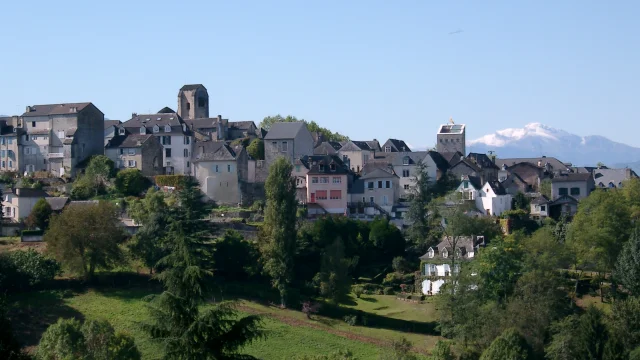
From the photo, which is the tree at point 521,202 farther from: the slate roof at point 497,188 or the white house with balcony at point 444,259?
the white house with balcony at point 444,259

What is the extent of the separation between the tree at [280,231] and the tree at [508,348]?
14.9m

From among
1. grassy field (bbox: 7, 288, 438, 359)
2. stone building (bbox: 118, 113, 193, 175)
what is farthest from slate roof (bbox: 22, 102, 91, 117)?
grassy field (bbox: 7, 288, 438, 359)

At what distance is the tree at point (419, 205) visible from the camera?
69.4m

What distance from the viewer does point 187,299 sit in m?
25.0

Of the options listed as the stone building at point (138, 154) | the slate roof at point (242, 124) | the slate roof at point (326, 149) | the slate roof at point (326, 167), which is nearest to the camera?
the slate roof at point (326, 167)

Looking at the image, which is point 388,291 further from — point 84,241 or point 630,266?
point 84,241

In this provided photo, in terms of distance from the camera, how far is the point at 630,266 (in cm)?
5916

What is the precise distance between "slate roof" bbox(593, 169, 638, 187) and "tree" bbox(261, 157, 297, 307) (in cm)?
3974

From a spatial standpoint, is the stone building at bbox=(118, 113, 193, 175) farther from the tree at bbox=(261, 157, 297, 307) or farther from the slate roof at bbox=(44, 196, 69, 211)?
the tree at bbox=(261, 157, 297, 307)

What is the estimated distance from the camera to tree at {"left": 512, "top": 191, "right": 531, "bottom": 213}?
252 feet

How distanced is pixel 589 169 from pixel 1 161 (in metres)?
57.0

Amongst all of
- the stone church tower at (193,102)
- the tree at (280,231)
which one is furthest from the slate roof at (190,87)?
the tree at (280,231)

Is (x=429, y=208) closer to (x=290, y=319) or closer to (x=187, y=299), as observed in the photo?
(x=290, y=319)

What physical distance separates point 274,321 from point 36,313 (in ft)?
43.7
